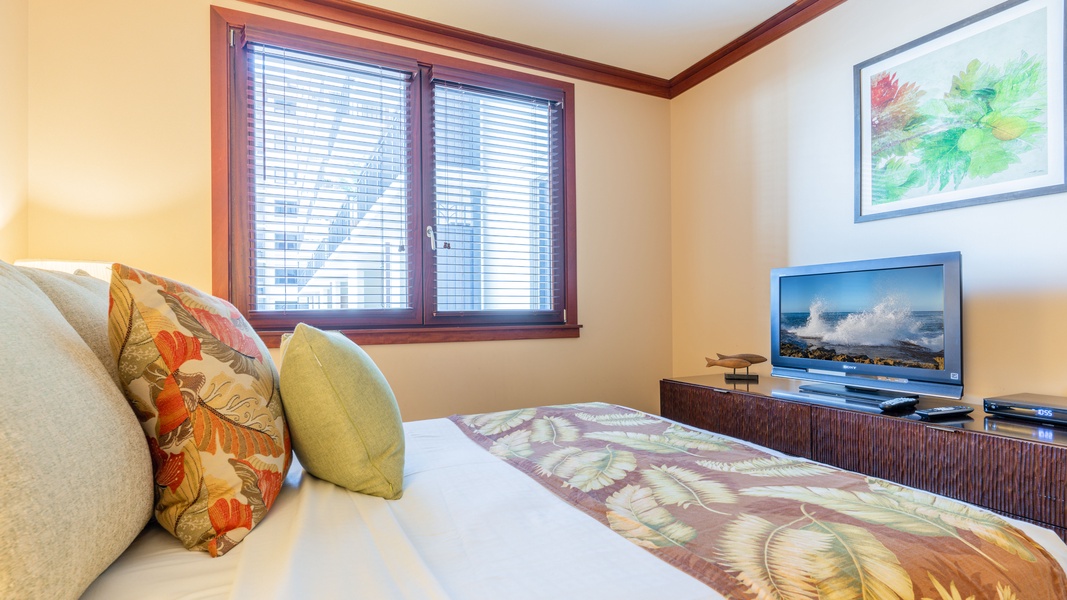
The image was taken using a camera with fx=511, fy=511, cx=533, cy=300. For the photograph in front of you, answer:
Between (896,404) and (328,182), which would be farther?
(328,182)

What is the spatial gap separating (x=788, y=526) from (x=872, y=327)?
5.20ft

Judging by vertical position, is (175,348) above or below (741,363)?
above

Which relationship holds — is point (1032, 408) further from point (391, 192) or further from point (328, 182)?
point (328, 182)

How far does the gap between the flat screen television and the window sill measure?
124 cm

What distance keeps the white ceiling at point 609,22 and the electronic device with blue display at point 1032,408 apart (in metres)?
2.12

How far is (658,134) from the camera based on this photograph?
354 centimetres

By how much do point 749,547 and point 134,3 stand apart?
3.08m

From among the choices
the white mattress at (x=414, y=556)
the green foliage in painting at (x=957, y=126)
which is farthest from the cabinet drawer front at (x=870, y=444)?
the green foliage in painting at (x=957, y=126)

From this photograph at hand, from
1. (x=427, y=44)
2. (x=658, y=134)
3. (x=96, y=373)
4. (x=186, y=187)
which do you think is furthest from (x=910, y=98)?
(x=186, y=187)

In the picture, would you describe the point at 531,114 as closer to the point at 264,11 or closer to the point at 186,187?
the point at 264,11

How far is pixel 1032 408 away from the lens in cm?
159

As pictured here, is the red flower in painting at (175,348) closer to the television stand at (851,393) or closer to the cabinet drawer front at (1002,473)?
the cabinet drawer front at (1002,473)

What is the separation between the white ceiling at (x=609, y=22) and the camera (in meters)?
2.64

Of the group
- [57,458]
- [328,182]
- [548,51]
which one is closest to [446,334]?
[328,182]
